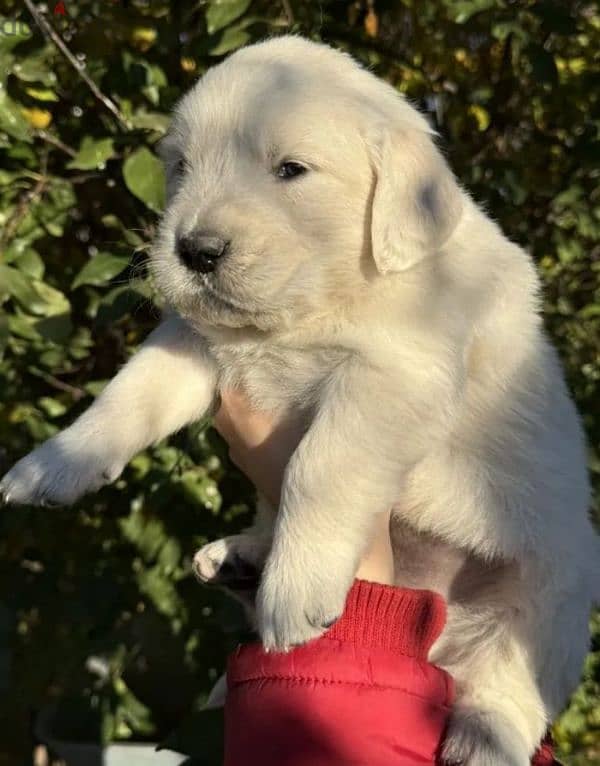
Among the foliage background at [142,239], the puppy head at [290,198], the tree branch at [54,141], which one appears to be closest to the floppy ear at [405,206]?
the puppy head at [290,198]

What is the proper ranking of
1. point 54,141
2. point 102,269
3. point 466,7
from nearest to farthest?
point 102,269 < point 466,7 < point 54,141

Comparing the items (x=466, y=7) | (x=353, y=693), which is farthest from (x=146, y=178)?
(x=353, y=693)

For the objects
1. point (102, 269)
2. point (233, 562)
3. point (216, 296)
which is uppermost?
point (216, 296)

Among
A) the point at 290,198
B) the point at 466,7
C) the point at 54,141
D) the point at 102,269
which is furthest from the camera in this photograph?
the point at 54,141

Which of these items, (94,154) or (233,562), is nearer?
(233,562)

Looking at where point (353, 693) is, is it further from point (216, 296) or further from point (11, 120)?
point (11, 120)

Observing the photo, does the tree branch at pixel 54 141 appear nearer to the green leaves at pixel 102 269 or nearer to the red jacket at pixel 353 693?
the green leaves at pixel 102 269

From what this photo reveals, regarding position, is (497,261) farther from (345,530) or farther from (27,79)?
(27,79)
